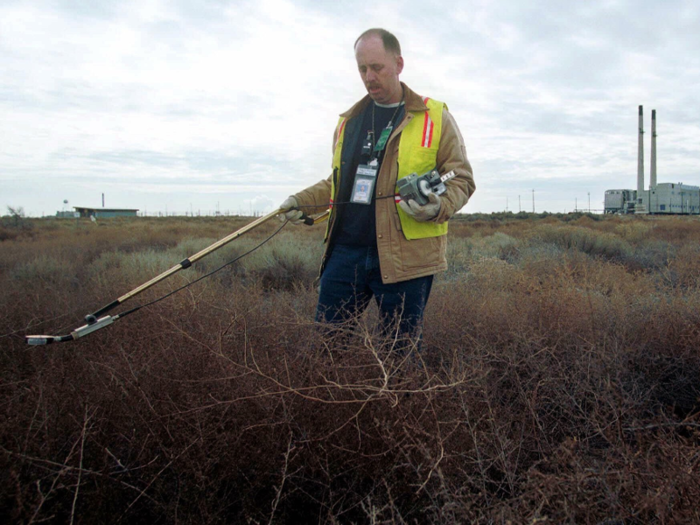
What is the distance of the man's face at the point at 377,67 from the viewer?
7.97ft

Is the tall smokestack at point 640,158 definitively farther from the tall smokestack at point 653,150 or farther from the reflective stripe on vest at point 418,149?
the reflective stripe on vest at point 418,149

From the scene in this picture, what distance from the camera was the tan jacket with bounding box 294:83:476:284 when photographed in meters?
2.46

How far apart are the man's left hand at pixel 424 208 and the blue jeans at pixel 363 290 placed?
1.05 feet

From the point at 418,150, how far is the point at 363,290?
786 millimetres

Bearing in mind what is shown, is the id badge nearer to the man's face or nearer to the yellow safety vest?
the yellow safety vest

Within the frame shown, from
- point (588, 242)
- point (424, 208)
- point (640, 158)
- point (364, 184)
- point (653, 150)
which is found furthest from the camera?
point (653, 150)

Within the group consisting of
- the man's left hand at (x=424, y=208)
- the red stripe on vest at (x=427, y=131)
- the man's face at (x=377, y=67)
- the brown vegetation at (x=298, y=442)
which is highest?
the man's face at (x=377, y=67)

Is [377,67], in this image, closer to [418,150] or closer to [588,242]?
[418,150]

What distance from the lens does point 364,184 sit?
257 cm

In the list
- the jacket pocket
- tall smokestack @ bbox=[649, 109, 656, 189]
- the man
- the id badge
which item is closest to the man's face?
the man

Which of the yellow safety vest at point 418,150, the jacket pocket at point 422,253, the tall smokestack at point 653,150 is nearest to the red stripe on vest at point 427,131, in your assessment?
the yellow safety vest at point 418,150

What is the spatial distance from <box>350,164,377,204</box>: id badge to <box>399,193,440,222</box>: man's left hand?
244 mm

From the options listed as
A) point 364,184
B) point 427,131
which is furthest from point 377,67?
point 364,184

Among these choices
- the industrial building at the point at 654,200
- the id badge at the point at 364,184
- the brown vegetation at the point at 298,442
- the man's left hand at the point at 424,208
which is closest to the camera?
the brown vegetation at the point at 298,442
